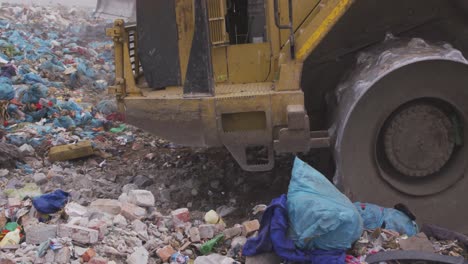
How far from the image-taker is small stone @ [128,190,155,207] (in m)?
4.84

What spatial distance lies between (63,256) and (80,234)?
233mm

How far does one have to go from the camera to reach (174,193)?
5840mm

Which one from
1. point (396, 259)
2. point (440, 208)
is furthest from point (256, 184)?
point (396, 259)

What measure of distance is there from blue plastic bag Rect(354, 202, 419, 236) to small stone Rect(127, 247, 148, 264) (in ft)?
4.95

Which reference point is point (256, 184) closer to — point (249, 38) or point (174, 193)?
point (174, 193)

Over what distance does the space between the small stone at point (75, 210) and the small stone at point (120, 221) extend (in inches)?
10.1

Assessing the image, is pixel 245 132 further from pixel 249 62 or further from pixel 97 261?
pixel 97 261

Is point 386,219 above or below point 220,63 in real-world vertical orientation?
below

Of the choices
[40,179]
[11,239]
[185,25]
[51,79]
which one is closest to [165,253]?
[11,239]

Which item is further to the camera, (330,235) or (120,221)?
(120,221)

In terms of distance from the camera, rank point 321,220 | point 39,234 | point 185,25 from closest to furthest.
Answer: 1. point 321,220
2. point 39,234
3. point 185,25

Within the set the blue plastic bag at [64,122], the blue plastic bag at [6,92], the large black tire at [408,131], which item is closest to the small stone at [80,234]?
the large black tire at [408,131]

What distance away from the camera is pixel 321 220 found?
151 inches

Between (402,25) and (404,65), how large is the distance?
762 mm
